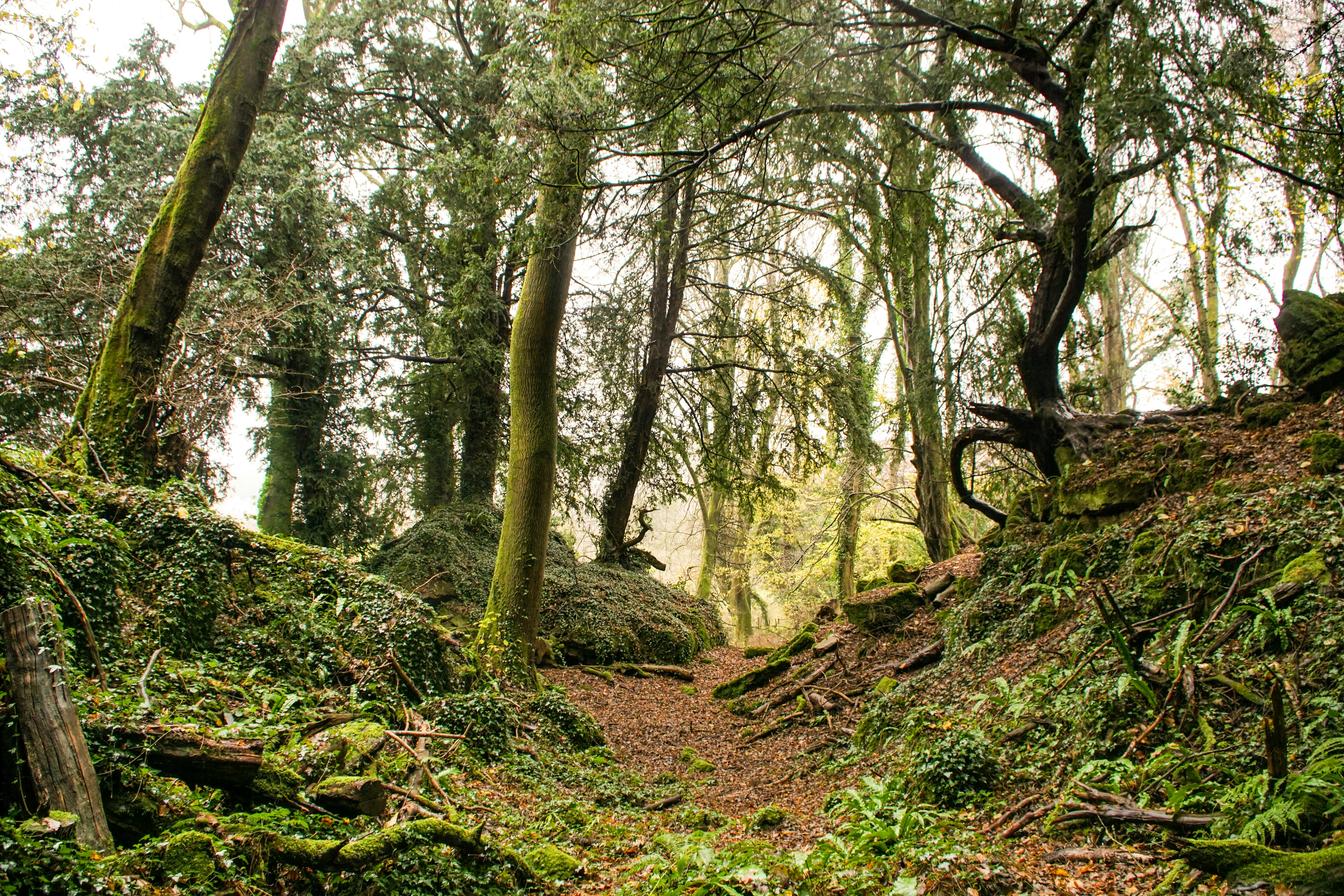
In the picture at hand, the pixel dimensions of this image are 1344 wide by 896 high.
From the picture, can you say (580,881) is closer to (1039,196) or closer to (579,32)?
(579,32)

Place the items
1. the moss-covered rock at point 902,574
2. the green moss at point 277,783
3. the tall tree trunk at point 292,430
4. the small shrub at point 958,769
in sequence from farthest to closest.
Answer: the tall tree trunk at point 292,430
the moss-covered rock at point 902,574
the small shrub at point 958,769
the green moss at point 277,783

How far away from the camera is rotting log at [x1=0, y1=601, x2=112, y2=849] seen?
224 centimetres

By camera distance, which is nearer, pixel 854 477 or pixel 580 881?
pixel 580 881

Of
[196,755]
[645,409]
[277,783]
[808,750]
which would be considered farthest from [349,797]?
[645,409]

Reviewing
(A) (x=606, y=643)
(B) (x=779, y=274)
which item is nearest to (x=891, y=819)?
(A) (x=606, y=643)

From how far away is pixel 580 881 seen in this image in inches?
128

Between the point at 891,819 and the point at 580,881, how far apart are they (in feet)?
5.37

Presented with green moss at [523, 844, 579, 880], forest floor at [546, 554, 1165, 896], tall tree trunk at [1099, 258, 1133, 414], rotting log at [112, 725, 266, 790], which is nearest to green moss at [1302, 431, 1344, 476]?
forest floor at [546, 554, 1165, 896]

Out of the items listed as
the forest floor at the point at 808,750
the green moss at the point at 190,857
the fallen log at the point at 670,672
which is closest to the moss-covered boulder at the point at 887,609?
the forest floor at the point at 808,750

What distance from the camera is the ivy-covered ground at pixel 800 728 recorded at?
2.54 metres

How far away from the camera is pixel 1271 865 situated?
213cm

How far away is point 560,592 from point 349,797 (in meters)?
7.72

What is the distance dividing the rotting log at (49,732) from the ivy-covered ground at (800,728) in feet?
0.23

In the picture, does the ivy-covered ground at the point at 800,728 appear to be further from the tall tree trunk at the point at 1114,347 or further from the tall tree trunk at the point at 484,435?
the tall tree trunk at the point at 1114,347
